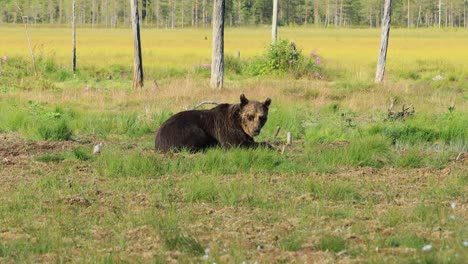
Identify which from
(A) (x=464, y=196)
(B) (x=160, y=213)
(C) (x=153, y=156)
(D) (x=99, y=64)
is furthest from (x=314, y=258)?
(D) (x=99, y=64)

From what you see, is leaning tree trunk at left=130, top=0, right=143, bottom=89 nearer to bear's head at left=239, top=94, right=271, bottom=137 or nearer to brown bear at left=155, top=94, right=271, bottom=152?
brown bear at left=155, top=94, right=271, bottom=152

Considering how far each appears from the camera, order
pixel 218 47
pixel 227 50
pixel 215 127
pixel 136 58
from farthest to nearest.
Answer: pixel 227 50
pixel 136 58
pixel 218 47
pixel 215 127

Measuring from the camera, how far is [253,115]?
1112 centimetres

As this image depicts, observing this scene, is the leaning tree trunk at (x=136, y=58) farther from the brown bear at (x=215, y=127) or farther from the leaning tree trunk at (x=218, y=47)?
the brown bear at (x=215, y=127)

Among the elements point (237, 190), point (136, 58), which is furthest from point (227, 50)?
point (237, 190)

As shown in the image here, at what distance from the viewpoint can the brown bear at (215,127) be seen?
1116cm

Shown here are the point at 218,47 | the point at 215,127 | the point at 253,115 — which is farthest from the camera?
the point at 218,47

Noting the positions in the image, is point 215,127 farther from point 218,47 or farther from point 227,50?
point 227,50

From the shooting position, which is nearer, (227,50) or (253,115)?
(253,115)

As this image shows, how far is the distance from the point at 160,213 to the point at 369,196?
2465 millimetres

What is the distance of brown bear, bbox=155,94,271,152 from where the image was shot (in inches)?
439

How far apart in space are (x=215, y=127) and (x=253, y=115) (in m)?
0.74

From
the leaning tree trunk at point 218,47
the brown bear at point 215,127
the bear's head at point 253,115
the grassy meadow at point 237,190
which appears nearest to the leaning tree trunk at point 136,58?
the leaning tree trunk at point 218,47

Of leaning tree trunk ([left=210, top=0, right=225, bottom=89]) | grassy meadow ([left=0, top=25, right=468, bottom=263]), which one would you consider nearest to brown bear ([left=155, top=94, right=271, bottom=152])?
grassy meadow ([left=0, top=25, right=468, bottom=263])
